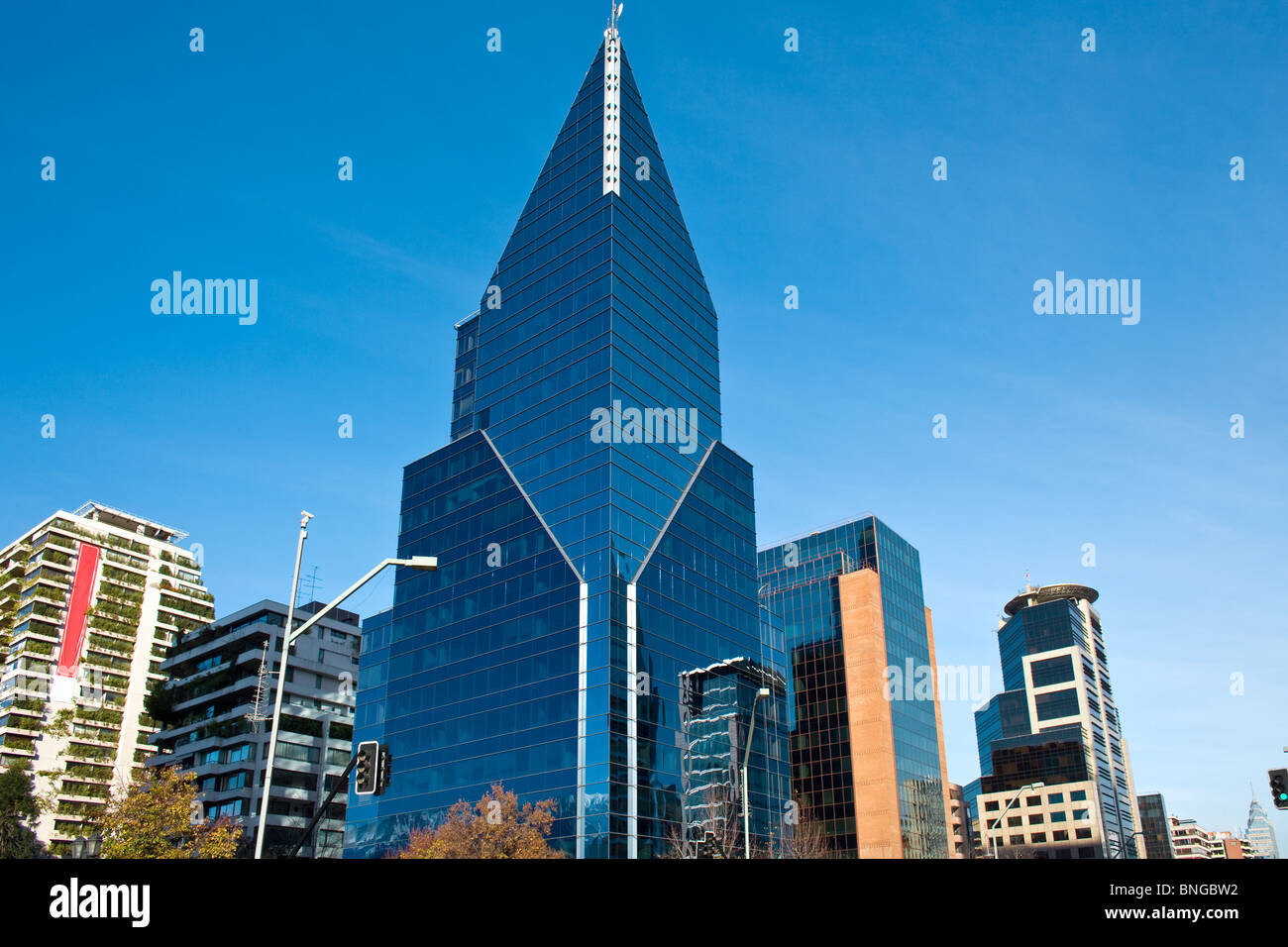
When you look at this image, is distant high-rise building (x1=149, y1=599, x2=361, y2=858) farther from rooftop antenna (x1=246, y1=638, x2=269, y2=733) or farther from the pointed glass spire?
the pointed glass spire

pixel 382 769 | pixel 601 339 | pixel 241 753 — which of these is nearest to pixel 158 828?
pixel 241 753

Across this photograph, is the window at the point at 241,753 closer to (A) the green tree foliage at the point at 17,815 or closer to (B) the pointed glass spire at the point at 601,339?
(A) the green tree foliage at the point at 17,815

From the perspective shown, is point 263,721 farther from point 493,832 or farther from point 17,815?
point 493,832

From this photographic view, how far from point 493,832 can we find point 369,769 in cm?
4431

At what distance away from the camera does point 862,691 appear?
121 metres

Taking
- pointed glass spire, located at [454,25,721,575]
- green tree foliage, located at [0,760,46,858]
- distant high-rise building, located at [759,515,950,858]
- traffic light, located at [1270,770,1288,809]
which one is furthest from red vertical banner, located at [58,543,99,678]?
traffic light, located at [1270,770,1288,809]

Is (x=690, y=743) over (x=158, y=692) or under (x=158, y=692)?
under

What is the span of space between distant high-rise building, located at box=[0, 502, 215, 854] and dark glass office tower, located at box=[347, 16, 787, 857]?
2103 inches

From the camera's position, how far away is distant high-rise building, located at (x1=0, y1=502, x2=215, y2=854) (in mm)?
119938

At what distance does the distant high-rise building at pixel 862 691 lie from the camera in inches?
4555
